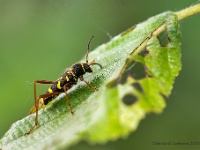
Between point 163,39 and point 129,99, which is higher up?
point 163,39

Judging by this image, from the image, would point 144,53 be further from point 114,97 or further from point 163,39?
point 114,97

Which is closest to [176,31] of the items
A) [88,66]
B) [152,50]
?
[152,50]

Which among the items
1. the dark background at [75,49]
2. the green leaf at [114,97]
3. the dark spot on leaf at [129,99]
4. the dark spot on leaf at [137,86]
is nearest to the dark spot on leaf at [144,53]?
the green leaf at [114,97]

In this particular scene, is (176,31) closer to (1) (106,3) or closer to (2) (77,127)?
(2) (77,127)

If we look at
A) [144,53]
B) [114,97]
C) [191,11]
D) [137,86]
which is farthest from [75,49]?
[114,97]

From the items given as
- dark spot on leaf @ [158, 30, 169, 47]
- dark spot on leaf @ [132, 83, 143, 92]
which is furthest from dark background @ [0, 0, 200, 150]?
dark spot on leaf @ [132, 83, 143, 92]

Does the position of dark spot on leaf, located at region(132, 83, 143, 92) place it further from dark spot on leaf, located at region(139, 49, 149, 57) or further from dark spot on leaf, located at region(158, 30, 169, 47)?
dark spot on leaf, located at region(158, 30, 169, 47)

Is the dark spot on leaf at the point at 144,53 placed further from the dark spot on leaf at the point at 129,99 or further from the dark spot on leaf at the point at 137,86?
the dark spot on leaf at the point at 129,99
